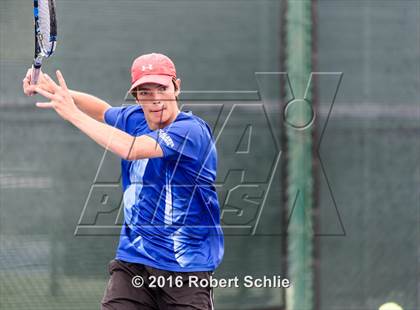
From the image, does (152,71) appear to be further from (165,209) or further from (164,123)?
(165,209)

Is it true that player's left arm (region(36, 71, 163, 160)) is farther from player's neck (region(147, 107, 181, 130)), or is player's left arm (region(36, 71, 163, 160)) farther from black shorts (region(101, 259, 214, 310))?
black shorts (region(101, 259, 214, 310))

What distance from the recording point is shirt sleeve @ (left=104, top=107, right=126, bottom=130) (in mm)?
3865

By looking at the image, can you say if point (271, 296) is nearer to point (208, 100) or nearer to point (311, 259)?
point (311, 259)

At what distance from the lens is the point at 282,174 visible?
4.67m

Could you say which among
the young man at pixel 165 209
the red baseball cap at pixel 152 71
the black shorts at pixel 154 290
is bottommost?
the black shorts at pixel 154 290

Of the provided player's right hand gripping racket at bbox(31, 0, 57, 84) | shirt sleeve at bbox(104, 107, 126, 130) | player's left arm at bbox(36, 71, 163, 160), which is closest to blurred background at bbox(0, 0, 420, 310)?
shirt sleeve at bbox(104, 107, 126, 130)

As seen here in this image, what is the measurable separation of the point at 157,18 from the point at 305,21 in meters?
0.77

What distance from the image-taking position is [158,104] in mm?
3605

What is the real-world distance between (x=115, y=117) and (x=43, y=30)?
52 centimetres

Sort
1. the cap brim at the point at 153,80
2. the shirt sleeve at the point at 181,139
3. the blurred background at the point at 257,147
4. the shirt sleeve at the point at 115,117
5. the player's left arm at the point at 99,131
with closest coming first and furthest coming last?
the player's left arm at the point at 99,131
the shirt sleeve at the point at 181,139
the cap brim at the point at 153,80
the shirt sleeve at the point at 115,117
the blurred background at the point at 257,147

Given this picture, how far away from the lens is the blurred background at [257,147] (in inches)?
→ 180

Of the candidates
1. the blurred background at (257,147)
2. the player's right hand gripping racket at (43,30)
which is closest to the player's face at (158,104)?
the player's right hand gripping racket at (43,30)

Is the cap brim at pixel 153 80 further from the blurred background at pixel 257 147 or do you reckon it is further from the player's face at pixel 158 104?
the blurred background at pixel 257 147

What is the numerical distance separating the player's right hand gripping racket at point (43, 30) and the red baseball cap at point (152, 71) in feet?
1.19
